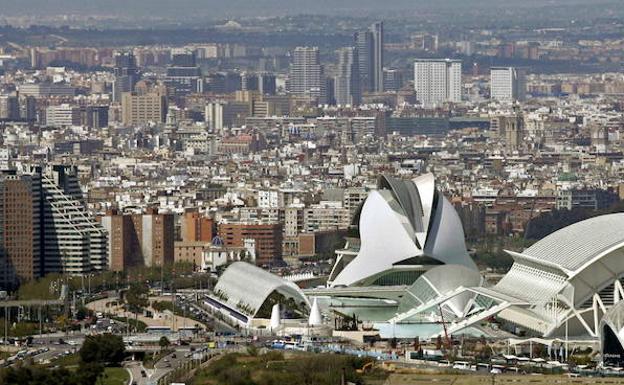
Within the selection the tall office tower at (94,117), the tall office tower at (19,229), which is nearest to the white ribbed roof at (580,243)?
the tall office tower at (19,229)

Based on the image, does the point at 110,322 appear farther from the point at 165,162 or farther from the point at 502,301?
the point at 165,162

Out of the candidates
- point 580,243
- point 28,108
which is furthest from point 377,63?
point 580,243

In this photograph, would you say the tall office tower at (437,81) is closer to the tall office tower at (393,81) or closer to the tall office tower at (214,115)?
the tall office tower at (393,81)

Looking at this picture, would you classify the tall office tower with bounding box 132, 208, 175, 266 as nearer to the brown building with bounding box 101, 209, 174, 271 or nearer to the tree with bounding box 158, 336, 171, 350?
the brown building with bounding box 101, 209, 174, 271

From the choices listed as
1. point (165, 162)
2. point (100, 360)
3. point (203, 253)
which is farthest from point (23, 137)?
point (100, 360)

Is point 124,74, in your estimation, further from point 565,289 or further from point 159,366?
point 159,366

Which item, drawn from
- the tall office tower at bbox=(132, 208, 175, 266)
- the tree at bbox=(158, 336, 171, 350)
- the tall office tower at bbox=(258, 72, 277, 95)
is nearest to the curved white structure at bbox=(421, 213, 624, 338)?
the tree at bbox=(158, 336, 171, 350)
